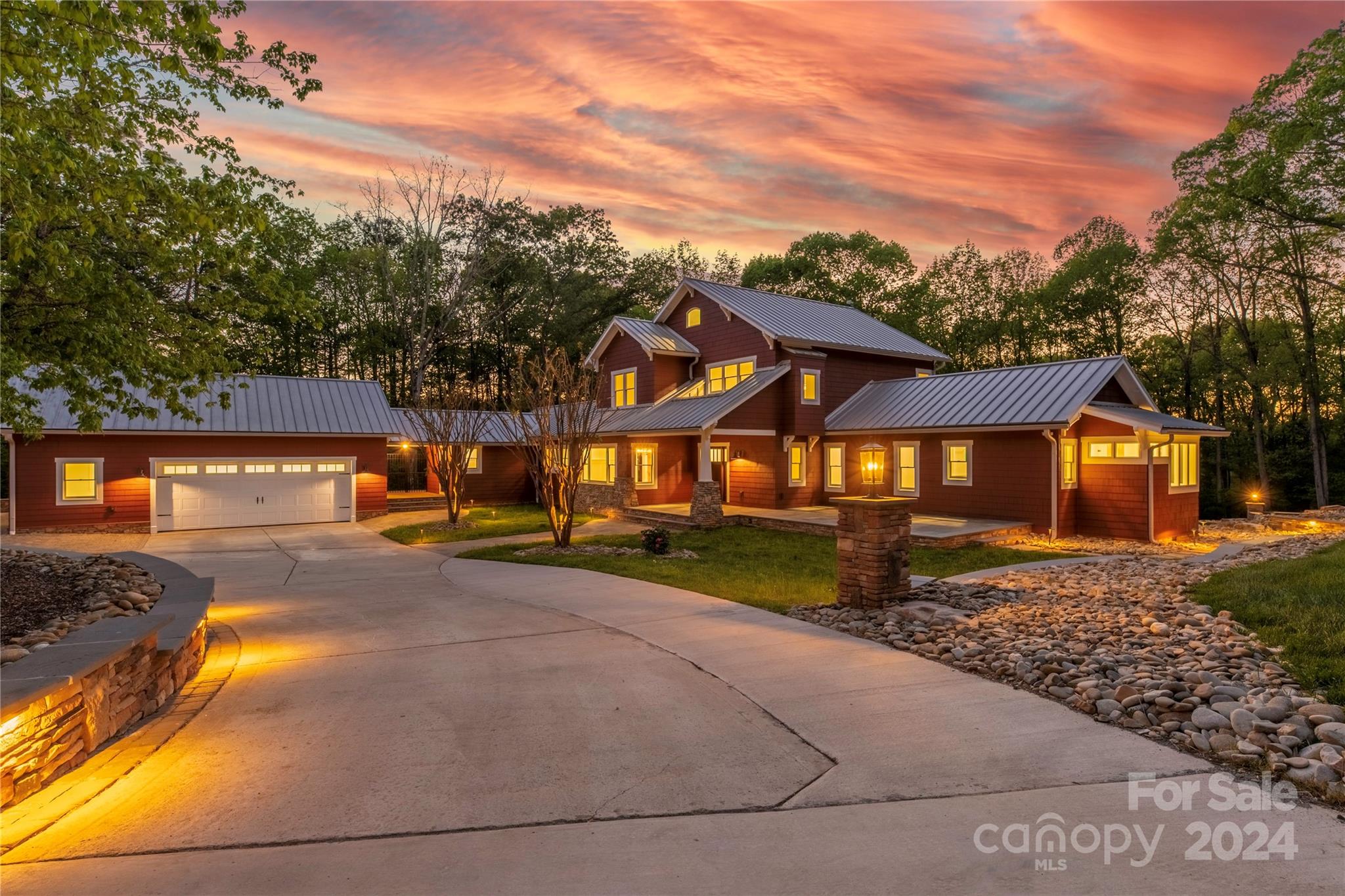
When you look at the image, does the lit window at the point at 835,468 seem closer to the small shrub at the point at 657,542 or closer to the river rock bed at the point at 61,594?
the small shrub at the point at 657,542

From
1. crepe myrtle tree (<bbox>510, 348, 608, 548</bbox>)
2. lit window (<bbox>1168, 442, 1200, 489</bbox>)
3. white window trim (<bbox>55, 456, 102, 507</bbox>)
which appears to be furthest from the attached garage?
lit window (<bbox>1168, 442, 1200, 489</bbox>)

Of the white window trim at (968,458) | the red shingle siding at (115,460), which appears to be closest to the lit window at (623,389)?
the red shingle siding at (115,460)

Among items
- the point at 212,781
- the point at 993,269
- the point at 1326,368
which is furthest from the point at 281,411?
the point at 1326,368

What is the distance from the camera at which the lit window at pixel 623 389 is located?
2622 cm

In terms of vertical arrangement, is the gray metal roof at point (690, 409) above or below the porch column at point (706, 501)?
above

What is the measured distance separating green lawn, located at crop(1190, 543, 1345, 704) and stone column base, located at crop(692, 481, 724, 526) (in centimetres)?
1177

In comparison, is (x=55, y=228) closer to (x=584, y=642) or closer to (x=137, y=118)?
(x=137, y=118)

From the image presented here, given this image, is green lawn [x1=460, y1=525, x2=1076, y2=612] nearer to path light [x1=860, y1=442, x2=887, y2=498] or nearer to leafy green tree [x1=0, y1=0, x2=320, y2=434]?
path light [x1=860, y1=442, x2=887, y2=498]

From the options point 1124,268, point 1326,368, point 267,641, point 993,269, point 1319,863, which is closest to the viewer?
point 1319,863

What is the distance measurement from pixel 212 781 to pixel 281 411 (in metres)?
21.0

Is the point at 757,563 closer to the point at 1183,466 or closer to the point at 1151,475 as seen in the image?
the point at 1151,475

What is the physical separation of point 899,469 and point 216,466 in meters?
20.4

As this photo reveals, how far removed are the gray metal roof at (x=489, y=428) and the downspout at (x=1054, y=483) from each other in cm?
1664

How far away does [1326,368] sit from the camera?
30109 mm
